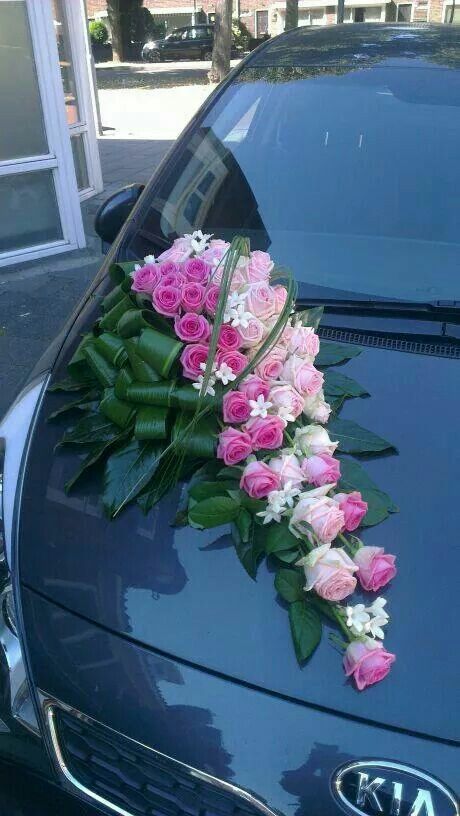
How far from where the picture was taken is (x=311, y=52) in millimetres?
2805

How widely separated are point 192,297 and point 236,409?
0.93 ft

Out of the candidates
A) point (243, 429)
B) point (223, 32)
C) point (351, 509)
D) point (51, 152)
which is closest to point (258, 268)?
point (243, 429)

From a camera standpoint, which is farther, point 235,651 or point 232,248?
point 232,248

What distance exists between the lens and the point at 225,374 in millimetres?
1614

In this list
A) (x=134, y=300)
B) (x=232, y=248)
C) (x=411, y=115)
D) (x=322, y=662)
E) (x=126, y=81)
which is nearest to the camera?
(x=322, y=662)

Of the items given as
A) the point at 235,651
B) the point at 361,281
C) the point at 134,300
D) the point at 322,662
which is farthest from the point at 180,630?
the point at 361,281

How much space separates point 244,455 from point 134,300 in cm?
53

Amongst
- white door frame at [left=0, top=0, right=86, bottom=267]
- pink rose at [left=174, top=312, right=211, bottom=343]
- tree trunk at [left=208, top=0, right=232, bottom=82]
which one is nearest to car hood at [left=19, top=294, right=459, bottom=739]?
pink rose at [left=174, top=312, right=211, bottom=343]

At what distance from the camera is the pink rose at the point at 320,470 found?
1.49 m

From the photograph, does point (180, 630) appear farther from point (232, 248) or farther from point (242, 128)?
point (242, 128)

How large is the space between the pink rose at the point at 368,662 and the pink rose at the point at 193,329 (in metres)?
0.72

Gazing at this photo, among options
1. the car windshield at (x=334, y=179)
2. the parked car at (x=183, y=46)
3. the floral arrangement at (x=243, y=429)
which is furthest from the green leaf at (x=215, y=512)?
the parked car at (x=183, y=46)

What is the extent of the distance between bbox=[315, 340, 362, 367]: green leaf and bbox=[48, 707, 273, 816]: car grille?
38.1 inches

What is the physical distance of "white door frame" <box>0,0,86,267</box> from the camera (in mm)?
5504
